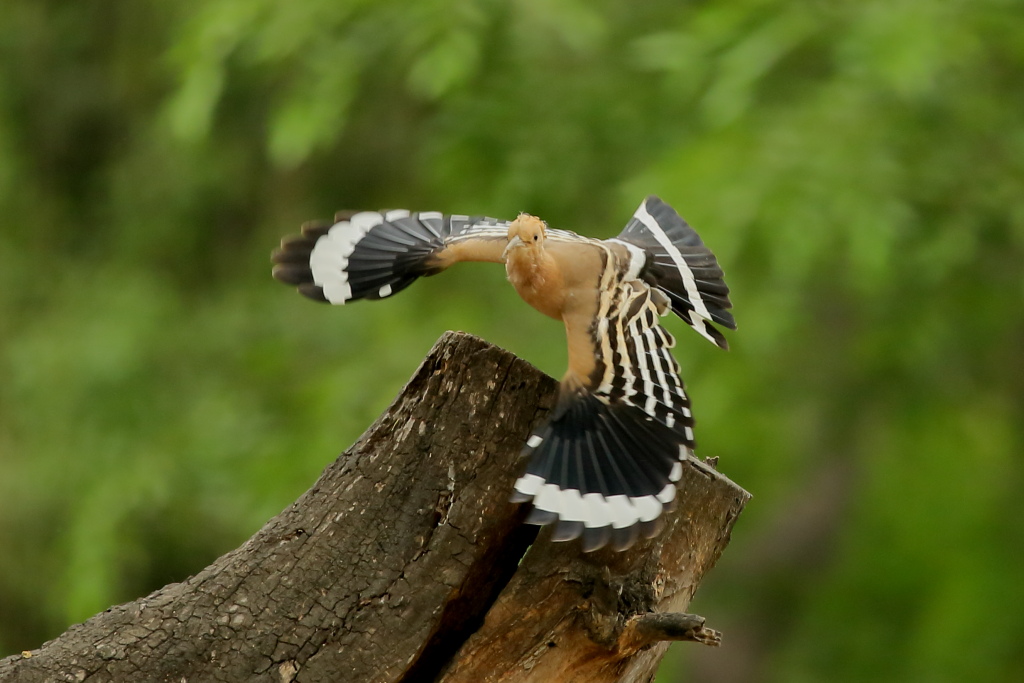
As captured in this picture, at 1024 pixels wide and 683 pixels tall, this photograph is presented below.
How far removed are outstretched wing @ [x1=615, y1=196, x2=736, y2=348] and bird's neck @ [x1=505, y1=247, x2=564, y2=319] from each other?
317 millimetres

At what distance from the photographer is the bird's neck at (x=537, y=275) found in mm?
2459

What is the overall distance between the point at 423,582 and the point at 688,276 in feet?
3.23

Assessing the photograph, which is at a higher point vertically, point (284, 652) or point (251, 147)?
point (251, 147)

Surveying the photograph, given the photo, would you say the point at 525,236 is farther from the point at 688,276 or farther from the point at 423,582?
the point at 423,582

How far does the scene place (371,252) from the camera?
2.94 meters

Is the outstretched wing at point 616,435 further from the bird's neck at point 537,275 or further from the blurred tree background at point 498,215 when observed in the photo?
the blurred tree background at point 498,215

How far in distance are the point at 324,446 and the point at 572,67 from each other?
2413mm

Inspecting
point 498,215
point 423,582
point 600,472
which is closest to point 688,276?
point 600,472

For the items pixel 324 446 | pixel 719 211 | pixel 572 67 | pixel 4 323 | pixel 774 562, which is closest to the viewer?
pixel 719 211

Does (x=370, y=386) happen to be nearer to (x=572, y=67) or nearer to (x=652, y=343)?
(x=572, y=67)

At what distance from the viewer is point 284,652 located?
2.39m

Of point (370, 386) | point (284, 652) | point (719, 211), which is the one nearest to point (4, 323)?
point (370, 386)

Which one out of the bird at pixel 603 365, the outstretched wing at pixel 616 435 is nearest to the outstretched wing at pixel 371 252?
the bird at pixel 603 365

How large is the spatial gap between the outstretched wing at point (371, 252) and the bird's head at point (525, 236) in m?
0.27
